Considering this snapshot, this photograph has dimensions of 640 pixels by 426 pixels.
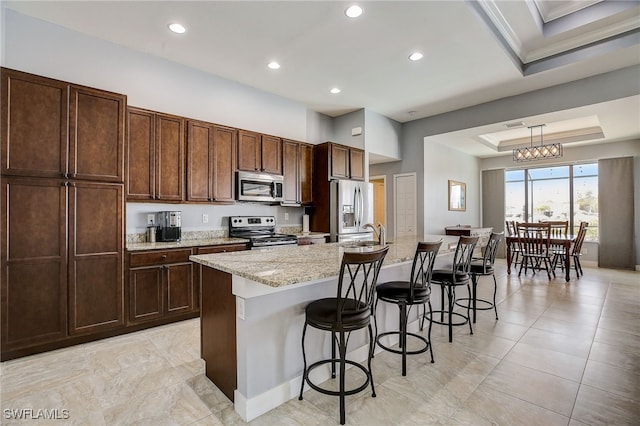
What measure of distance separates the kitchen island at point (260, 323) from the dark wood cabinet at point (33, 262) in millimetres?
1532

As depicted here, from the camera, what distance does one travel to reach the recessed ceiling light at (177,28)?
3.11m

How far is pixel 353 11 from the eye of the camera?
2.87 meters

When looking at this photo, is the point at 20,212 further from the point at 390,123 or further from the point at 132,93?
the point at 390,123

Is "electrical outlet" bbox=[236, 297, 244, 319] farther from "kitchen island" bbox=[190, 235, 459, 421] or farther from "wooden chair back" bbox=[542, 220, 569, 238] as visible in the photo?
"wooden chair back" bbox=[542, 220, 569, 238]

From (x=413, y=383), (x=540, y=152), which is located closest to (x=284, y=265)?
(x=413, y=383)

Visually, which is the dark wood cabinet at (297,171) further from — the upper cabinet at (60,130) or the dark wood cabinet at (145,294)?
the upper cabinet at (60,130)

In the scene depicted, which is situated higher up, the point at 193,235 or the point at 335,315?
the point at 193,235

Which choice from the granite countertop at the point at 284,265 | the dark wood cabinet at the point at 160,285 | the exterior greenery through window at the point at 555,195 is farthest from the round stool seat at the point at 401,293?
the exterior greenery through window at the point at 555,195

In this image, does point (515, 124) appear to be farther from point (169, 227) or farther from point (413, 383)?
point (169, 227)

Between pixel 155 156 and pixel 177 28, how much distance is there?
139 centimetres

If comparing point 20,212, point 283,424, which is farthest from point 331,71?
point 283,424

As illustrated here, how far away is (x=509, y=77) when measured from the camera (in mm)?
4277

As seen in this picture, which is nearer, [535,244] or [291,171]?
[291,171]

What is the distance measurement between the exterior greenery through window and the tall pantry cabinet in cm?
917
